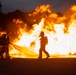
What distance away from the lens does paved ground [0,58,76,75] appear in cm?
1919

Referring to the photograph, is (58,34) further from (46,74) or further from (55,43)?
(46,74)

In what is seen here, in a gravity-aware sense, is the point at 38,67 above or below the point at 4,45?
below

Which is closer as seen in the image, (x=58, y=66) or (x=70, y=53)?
(x=58, y=66)

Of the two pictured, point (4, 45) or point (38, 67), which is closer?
point (38, 67)

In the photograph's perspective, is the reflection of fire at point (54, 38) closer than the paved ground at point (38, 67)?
No

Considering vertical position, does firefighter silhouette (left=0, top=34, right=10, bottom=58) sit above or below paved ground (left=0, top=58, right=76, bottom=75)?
above

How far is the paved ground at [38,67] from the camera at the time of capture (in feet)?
63.0

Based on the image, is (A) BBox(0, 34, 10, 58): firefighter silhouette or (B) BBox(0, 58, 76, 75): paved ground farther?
(A) BBox(0, 34, 10, 58): firefighter silhouette

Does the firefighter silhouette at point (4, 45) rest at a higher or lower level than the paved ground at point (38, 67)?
higher

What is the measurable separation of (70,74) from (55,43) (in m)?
13.4

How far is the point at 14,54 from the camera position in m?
32.6

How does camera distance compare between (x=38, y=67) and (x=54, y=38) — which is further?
(x=54, y=38)

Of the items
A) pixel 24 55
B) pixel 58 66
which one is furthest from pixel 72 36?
pixel 58 66

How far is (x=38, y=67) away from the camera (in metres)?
19.9
